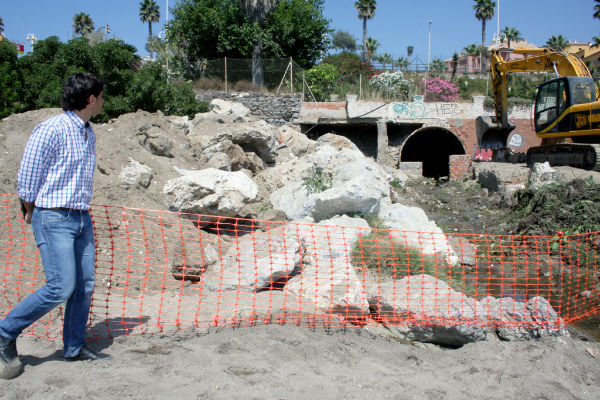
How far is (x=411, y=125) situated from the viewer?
59.7 ft

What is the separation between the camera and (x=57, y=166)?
8.20ft

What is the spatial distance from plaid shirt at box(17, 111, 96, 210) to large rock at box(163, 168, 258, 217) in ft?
11.2

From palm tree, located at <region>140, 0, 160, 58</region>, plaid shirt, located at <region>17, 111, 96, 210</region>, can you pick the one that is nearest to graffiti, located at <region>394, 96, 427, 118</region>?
plaid shirt, located at <region>17, 111, 96, 210</region>

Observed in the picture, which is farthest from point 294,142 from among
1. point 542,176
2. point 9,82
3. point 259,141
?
point 9,82

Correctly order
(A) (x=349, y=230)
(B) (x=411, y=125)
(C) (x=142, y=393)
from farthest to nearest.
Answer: (B) (x=411, y=125) → (A) (x=349, y=230) → (C) (x=142, y=393)

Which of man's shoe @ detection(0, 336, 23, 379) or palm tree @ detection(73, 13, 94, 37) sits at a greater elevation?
palm tree @ detection(73, 13, 94, 37)

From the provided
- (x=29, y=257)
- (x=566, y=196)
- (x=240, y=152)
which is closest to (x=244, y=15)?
(x=240, y=152)

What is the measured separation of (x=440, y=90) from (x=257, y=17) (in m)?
9.77

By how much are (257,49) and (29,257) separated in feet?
52.4

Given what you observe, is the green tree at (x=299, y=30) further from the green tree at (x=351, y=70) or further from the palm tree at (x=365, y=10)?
the palm tree at (x=365, y=10)

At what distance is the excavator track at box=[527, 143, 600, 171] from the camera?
10.5 metres

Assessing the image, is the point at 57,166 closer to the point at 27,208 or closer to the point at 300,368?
the point at 27,208

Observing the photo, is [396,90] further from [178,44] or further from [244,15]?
[178,44]

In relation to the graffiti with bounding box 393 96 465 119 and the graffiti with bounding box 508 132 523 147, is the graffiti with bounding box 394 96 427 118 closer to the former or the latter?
the graffiti with bounding box 393 96 465 119
